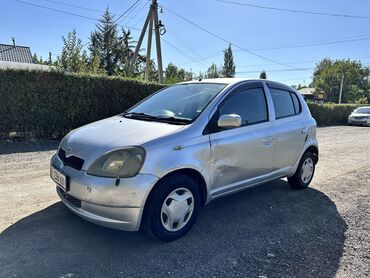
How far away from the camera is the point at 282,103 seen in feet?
16.3

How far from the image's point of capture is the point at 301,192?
17.7ft

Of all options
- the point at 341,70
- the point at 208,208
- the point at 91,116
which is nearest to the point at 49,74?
the point at 91,116

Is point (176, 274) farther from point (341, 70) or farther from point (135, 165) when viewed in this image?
point (341, 70)

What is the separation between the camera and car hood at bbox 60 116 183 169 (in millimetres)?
3197

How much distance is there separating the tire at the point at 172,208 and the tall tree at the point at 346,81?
7221 centimetres

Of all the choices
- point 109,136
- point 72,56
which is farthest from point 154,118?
point 72,56

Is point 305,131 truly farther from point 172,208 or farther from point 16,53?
point 16,53

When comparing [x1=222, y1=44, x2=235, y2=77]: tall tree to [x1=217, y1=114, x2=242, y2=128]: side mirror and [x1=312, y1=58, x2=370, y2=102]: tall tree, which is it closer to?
[x1=312, y1=58, x2=370, y2=102]: tall tree

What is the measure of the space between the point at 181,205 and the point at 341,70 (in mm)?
78921

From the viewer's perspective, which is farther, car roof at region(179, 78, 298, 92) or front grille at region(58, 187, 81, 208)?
car roof at region(179, 78, 298, 92)

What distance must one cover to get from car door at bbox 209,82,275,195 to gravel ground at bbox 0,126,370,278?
0.55 m

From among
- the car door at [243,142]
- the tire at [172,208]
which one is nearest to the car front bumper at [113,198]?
the tire at [172,208]

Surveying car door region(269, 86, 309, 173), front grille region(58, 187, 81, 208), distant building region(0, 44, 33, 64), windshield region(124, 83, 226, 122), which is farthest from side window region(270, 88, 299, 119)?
distant building region(0, 44, 33, 64)

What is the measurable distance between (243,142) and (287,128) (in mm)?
1134
